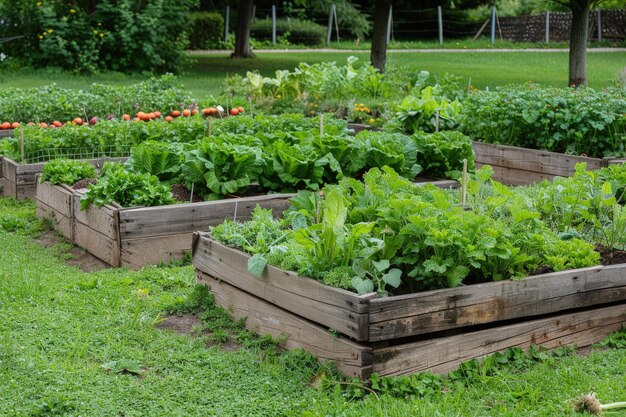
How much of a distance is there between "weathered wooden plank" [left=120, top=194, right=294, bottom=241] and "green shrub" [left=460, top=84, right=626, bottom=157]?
3.88m

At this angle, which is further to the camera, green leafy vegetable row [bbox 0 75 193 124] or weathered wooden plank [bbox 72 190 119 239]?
green leafy vegetable row [bbox 0 75 193 124]

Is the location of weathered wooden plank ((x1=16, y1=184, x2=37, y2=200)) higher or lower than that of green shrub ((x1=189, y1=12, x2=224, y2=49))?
lower

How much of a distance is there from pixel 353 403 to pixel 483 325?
3.17 feet

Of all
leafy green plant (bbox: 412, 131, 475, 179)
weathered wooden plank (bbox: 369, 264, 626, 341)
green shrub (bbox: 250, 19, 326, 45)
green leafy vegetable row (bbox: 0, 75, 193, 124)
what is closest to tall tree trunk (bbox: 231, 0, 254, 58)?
green shrub (bbox: 250, 19, 326, 45)

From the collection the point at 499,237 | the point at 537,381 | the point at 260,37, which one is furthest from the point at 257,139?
the point at 260,37

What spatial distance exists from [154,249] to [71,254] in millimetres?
841

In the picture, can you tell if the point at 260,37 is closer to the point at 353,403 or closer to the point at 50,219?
the point at 50,219

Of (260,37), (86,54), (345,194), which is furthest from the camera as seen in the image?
(260,37)

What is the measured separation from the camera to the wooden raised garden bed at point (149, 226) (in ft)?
22.6

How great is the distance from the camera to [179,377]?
4.66 metres

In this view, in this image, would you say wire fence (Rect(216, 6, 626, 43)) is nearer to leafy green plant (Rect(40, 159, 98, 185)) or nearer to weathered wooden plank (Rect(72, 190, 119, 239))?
leafy green plant (Rect(40, 159, 98, 185))

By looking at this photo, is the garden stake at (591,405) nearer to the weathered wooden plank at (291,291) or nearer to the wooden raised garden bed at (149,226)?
the weathered wooden plank at (291,291)

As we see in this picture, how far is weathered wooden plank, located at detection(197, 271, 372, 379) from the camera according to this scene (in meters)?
4.50

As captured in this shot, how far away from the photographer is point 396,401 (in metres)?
4.30
